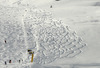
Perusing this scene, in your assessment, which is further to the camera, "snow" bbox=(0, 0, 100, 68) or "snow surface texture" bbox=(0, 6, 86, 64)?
"snow surface texture" bbox=(0, 6, 86, 64)

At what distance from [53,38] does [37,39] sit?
1.38 metres

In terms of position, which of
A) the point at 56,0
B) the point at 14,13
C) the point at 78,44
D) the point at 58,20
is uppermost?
the point at 56,0

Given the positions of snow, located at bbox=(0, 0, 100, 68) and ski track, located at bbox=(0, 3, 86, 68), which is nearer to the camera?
snow, located at bbox=(0, 0, 100, 68)

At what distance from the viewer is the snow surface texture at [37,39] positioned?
433 inches

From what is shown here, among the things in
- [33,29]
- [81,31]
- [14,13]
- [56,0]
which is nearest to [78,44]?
[81,31]

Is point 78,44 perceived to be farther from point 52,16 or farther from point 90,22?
point 52,16

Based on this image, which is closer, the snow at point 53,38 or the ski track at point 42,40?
the snow at point 53,38

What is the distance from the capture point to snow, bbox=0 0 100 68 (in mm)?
9992

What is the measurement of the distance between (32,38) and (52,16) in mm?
5558

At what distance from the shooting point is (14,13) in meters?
20.2

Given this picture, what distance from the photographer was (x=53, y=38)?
13.2 m

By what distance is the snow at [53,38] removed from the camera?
32.8 feet

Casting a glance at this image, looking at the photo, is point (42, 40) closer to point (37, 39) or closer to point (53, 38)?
point (37, 39)

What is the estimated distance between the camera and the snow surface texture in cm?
1101
